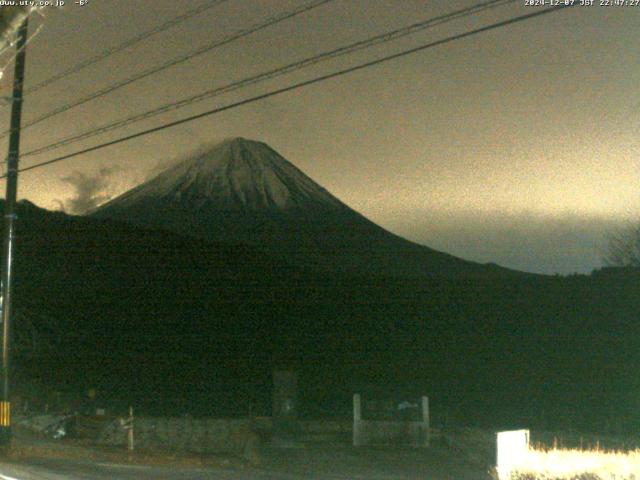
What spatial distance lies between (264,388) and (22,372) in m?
17.3

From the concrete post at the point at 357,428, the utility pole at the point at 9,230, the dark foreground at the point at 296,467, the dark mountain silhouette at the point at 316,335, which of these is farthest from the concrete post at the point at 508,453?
the utility pole at the point at 9,230

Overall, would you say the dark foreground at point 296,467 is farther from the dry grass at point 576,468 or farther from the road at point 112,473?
the dry grass at point 576,468

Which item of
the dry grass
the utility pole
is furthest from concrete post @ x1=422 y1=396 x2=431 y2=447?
the utility pole

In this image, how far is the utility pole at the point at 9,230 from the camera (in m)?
19.2

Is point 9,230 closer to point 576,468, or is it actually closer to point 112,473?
point 112,473

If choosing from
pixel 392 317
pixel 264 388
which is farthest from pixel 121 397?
pixel 392 317

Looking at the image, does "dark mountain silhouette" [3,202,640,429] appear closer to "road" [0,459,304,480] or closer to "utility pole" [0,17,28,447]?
"road" [0,459,304,480]

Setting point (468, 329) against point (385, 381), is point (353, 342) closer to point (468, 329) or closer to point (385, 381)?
point (468, 329)

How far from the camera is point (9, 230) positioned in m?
19.5

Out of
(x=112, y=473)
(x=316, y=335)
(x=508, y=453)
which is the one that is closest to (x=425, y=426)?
(x=508, y=453)

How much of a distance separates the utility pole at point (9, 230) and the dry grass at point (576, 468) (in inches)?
446

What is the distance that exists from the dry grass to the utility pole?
11336 mm

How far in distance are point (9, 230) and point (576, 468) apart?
1296 cm

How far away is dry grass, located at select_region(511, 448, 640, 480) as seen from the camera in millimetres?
12539
